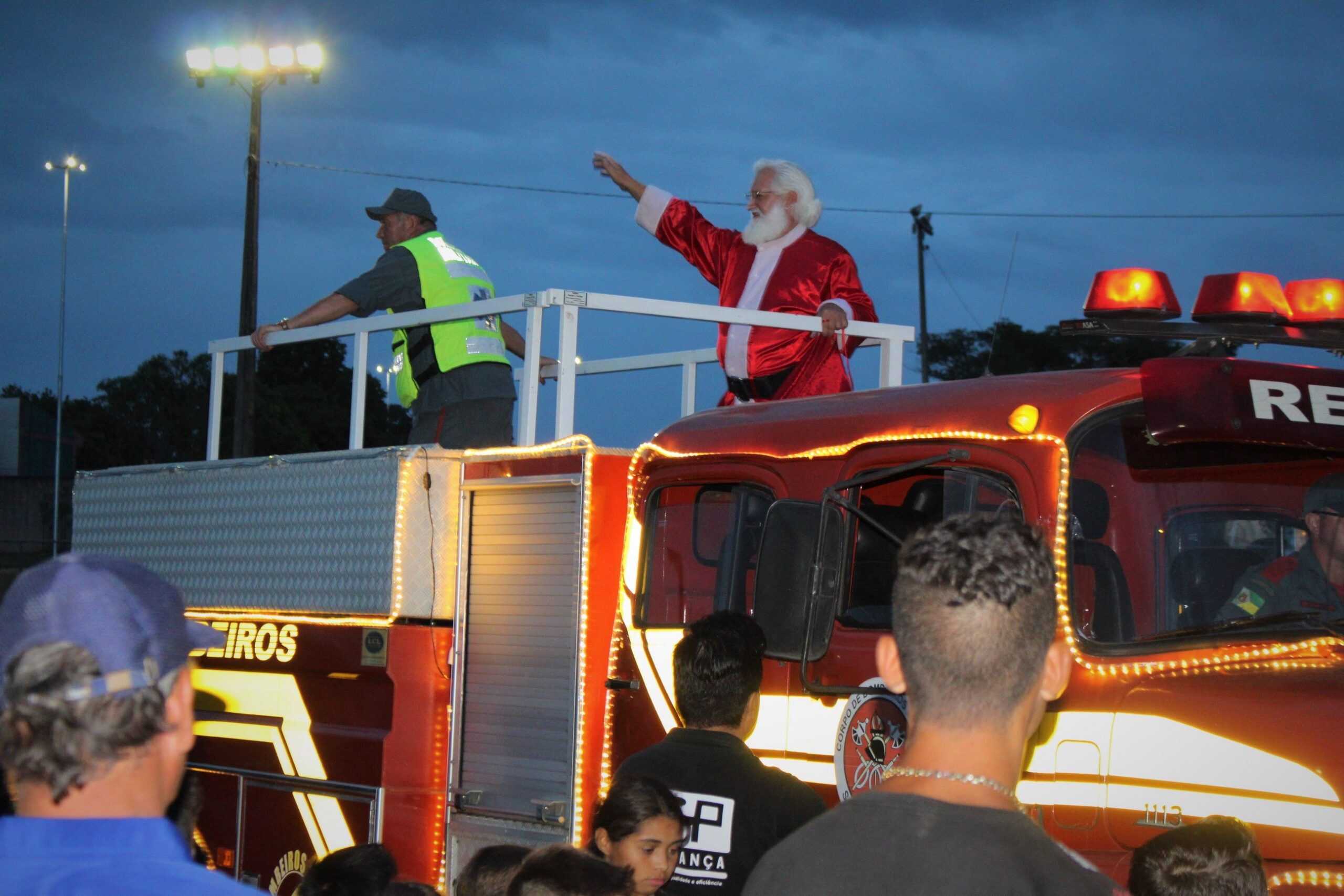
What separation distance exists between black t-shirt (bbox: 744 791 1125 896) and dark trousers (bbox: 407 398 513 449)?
4.58 meters

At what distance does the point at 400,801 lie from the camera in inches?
226

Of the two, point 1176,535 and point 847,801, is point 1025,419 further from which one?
point 847,801

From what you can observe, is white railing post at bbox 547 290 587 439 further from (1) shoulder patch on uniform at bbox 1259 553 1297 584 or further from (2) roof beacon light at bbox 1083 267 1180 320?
(1) shoulder patch on uniform at bbox 1259 553 1297 584

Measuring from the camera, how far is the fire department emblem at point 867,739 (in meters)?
4.20

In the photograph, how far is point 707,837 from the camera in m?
3.73

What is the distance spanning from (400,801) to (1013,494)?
2886 millimetres

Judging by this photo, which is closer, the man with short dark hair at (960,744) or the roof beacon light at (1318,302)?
the man with short dark hair at (960,744)

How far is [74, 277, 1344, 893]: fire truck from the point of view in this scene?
3.75m

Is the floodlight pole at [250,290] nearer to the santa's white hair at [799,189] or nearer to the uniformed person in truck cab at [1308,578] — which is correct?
the santa's white hair at [799,189]

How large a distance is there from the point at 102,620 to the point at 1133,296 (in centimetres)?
365

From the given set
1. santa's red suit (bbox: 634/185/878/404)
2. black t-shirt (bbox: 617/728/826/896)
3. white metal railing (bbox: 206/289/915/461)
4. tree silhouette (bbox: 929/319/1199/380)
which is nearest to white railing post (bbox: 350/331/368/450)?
white metal railing (bbox: 206/289/915/461)

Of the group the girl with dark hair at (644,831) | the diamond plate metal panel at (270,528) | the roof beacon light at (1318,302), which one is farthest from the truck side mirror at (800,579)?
the diamond plate metal panel at (270,528)

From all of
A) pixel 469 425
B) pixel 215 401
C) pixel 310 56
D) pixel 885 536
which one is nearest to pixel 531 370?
pixel 469 425

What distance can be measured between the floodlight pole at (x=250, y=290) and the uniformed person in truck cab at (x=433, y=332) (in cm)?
1216
